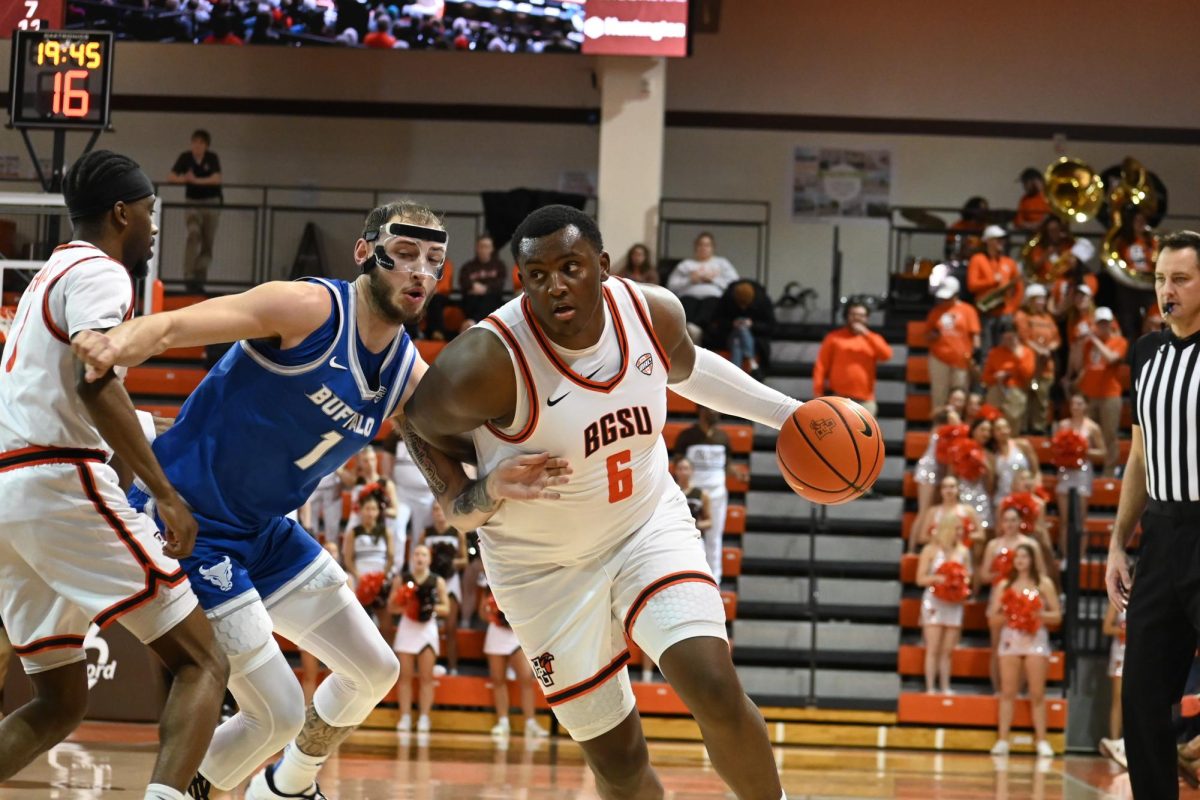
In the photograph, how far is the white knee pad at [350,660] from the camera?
4.64 meters

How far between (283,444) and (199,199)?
11.9 meters

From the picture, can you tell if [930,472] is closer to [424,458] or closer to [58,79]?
[58,79]

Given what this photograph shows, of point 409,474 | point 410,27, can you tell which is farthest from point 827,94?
point 409,474

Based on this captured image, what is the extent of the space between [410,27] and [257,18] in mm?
1395

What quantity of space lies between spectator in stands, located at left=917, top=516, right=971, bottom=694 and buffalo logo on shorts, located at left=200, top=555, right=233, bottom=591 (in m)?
7.53

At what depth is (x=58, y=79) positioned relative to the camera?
928 centimetres

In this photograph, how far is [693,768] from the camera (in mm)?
9117

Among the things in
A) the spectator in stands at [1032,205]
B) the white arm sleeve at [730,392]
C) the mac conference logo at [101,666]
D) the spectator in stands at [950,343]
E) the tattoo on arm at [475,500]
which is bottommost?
the mac conference logo at [101,666]

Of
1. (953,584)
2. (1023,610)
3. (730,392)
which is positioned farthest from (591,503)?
(953,584)

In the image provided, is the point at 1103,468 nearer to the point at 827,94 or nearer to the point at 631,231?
the point at 631,231

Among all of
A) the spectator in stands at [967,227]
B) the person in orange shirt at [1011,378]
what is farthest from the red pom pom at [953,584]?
the spectator in stands at [967,227]

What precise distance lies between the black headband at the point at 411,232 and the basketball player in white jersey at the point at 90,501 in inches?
27.5

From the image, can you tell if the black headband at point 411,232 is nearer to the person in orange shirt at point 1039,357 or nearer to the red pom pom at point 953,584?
the red pom pom at point 953,584

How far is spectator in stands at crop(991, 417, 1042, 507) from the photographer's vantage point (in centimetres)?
1175
